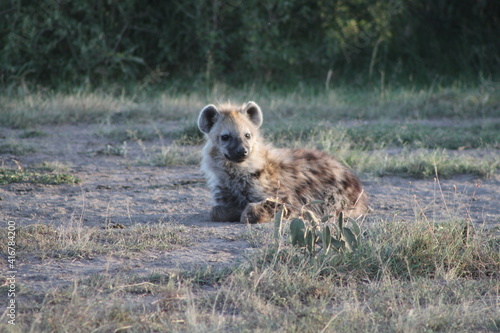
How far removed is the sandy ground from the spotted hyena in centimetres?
22

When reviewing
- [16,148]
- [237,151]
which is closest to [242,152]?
[237,151]

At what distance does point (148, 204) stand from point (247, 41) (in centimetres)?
→ 738

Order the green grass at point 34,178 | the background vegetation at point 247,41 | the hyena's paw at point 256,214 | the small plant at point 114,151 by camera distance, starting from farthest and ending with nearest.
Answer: the background vegetation at point 247,41 → the small plant at point 114,151 → the green grass at point 34,178 → the hyena's paw at point 256,214

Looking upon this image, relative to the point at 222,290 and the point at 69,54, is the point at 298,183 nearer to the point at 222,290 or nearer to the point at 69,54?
the point at 222,290

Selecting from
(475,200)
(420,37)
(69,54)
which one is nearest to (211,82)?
(69,54)

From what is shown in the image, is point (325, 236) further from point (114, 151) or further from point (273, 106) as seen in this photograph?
point (273, 106)

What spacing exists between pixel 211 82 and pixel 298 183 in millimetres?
6729

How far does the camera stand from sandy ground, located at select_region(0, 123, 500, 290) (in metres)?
3.41

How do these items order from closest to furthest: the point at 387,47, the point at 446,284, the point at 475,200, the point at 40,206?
the point at 446,284 < the point at 40,206 < the point at 475,200 < the point at 387,47

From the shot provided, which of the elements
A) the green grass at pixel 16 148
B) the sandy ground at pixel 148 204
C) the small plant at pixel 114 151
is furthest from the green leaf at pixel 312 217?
the green grass at pixel 16 148

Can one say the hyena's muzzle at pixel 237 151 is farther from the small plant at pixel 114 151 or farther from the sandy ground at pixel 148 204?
the small plant at pixel 114 151

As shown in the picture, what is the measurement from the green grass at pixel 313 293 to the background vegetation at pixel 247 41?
7.59 meters

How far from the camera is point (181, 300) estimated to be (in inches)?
116

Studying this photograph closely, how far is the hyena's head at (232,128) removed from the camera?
4719mm
